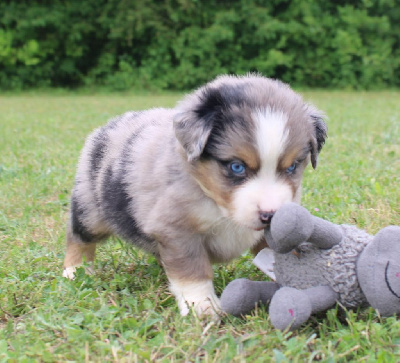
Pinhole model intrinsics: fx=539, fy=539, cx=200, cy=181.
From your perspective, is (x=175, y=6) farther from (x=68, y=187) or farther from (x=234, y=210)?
(x=234, y=210)

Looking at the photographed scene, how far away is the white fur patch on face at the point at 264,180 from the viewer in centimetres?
231

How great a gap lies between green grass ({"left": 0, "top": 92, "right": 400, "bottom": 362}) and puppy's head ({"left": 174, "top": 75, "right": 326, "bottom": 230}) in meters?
0.52

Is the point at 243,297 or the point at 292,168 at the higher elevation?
the point at 292,168

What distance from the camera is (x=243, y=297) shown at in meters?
2.33

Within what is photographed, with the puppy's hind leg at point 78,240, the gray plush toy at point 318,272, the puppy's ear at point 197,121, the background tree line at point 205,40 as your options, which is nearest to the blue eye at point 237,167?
the puppy's ear at point 197,121

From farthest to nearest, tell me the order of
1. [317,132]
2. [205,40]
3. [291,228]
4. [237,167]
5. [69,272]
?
1. [205,40]
2. [69,272]
3. [317,132]
4. [237,167]
5. [291,228]

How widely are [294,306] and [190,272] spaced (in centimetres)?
61

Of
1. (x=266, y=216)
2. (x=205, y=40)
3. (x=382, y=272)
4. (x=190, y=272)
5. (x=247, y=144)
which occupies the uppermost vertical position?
(x=247, y=144)

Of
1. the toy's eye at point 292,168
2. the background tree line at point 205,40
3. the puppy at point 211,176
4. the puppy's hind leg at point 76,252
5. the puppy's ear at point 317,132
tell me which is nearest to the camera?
the puppy at point 211,176

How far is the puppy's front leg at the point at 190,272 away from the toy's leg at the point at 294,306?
1.47 feet

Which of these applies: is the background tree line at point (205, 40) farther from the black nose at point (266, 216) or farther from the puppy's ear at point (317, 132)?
the black nose at point (266, 216)

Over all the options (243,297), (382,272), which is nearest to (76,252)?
(243,297)

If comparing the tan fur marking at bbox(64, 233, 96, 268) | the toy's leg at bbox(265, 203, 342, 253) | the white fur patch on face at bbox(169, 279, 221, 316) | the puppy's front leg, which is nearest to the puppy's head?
the toy's leg at bbox(265, 203, 342, 253)

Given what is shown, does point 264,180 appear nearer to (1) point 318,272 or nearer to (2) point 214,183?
(2) point 214,183
